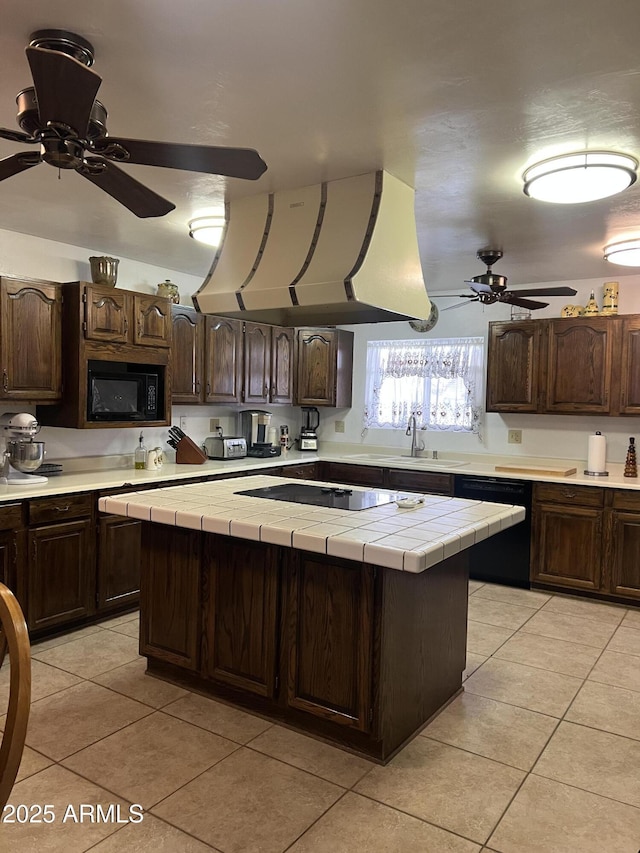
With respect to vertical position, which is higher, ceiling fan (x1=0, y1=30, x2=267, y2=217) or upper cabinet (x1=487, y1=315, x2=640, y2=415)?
ceiling fan (x1=0, y1=30, x2=267, y2=217)

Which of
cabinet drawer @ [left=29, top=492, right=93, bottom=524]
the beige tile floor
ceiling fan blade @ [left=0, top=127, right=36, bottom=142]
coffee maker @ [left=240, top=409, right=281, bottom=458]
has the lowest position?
the beige tile floor

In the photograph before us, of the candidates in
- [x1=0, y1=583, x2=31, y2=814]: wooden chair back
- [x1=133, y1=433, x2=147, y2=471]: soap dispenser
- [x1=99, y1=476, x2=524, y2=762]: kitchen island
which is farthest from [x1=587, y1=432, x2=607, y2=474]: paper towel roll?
[x1=0, y1=583, x2=31, y2=814]: wooden chair back

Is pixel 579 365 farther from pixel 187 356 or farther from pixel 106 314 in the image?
pixel 106 314

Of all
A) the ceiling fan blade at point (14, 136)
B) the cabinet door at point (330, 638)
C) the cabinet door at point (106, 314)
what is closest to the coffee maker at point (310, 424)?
the cabinet door at point (106, 314)

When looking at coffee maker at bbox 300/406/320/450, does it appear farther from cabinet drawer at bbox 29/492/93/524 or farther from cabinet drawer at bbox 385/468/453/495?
cabinet drawer at bbox 29/492/93/524

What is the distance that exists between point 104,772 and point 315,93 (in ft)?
8.16

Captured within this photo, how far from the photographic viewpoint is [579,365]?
4.70 m

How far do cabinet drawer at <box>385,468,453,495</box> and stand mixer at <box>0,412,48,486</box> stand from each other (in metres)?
2.73

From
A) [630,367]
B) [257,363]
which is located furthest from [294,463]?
[630,367]

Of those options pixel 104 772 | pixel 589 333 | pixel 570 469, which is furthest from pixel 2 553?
pixel 589 333

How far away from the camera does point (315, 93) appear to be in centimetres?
206

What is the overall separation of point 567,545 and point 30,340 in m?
3.83

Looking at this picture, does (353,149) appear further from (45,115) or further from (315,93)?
(45,115)

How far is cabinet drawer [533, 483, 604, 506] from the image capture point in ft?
14.2
